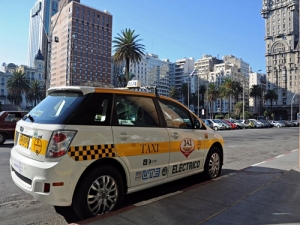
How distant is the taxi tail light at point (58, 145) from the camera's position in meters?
3.17

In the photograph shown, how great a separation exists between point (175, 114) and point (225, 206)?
1.80m

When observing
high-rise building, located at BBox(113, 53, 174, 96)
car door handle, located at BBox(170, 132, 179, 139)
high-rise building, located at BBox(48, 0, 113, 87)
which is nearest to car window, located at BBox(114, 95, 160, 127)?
car door handle, located at BBox(170, 132, 179, 139)

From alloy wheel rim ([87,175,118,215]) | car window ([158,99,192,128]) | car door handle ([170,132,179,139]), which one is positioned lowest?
alloy wheel rim ([87,175,118,215])

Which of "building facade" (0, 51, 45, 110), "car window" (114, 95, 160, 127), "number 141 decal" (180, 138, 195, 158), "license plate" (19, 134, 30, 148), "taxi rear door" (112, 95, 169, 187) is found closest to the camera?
"license plate" (19, 134, 30, 148)

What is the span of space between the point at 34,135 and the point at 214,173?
406 cm

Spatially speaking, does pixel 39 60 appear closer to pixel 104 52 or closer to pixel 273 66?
pixel 104 52

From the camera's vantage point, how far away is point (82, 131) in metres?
3.34

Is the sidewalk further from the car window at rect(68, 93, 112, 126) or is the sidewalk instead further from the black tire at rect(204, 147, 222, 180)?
the car window at rect(68, 93, 112, 126)

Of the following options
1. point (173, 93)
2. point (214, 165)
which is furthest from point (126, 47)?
point (173, 93)

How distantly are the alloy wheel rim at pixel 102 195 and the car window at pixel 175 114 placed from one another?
1510 mm

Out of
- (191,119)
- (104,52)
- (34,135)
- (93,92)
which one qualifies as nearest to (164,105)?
(191,119)

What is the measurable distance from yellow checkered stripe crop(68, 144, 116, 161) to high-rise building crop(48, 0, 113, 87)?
4615 inches

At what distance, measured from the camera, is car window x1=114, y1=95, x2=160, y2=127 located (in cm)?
389

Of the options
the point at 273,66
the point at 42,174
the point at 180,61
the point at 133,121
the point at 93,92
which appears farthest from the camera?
the point at 180,61
